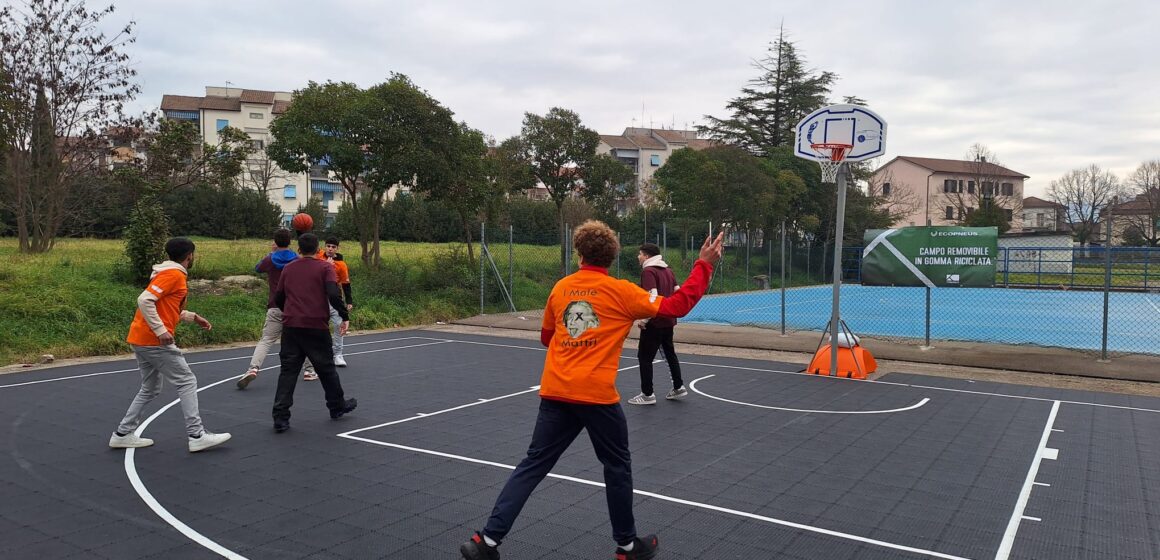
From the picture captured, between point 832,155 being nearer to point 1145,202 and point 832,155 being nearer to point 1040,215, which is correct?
point 1145,202

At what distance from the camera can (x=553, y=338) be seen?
13.0 feet

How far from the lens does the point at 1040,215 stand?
79.9 meters

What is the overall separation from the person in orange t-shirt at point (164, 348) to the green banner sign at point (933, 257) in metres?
11.0

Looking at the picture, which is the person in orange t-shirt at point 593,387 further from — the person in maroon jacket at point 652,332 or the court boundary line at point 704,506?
the person in maroon jacket at point 652,332

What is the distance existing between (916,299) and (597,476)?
20.9 m

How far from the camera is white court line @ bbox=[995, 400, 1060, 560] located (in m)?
4.11

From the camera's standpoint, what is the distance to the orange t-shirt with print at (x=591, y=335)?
3721mm

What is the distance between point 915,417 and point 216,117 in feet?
231

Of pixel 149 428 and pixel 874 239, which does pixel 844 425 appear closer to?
pixel 149 428

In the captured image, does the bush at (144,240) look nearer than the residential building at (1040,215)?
Yes

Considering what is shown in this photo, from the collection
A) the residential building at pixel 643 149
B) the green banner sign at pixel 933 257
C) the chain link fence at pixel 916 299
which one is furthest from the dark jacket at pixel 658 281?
→ the residential building at pixel 643 149

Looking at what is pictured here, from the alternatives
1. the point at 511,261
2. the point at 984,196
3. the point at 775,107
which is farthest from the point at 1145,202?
the point at 511,261

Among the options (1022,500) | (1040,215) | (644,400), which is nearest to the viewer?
(1022,500)

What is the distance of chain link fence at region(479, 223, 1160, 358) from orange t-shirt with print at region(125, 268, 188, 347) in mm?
10649
